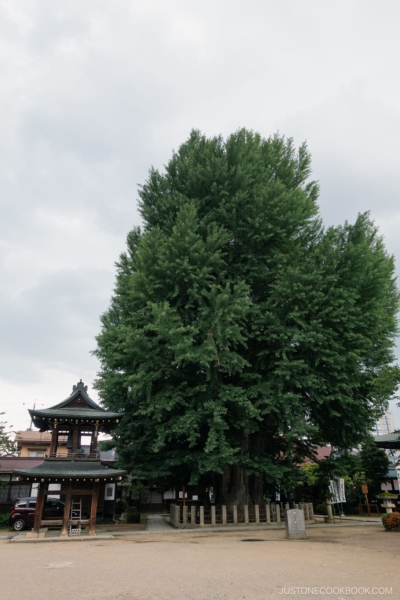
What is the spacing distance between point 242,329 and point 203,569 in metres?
9.89

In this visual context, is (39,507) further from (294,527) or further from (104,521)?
(294,527)

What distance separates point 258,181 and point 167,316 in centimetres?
872

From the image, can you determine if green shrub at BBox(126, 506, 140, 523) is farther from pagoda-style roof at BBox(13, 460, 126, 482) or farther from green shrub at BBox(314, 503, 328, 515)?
green shrub at BBox(314, 503, 328, 515)

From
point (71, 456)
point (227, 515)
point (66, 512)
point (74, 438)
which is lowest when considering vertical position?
point (227, 515)

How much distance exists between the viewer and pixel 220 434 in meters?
16.4

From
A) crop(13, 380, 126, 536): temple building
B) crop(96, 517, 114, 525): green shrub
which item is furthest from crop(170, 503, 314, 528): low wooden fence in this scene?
crop(96, 517, 114, 525): green shrub

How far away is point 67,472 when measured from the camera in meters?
16.6

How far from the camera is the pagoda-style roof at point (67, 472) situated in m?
16.2

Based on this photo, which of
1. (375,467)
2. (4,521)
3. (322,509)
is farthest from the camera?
(375,467)

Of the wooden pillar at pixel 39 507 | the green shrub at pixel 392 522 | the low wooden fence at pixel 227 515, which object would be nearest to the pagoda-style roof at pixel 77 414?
the wooden pillar at pixel 39 507

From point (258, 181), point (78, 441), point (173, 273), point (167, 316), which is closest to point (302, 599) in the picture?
point (167, 316)

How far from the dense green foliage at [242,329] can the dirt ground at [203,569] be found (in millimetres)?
4543

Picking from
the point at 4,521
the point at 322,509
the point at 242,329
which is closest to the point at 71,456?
the point at 4,521

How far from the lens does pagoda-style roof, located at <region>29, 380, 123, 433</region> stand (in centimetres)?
1762
